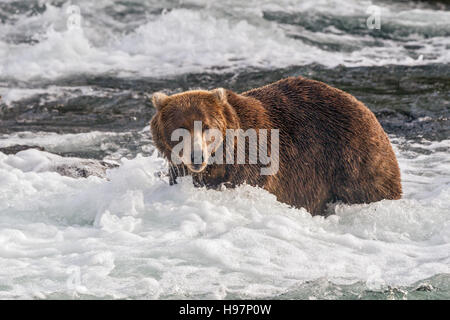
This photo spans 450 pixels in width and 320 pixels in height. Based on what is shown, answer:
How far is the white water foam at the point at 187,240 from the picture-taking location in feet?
18.3

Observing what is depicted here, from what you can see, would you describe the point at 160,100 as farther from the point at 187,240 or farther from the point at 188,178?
the point at 187,240

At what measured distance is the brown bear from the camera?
673 cm

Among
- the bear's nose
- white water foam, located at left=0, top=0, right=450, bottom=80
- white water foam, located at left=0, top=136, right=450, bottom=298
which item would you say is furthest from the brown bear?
white water foam, located at left=0, top=0, right=450, bottom=80

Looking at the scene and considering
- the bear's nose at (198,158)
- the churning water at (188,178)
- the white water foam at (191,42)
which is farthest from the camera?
the white water foam at (191,42)

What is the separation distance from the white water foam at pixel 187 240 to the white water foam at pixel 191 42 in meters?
6.22

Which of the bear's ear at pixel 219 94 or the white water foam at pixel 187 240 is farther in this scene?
the bear's ear at pixel 219 94

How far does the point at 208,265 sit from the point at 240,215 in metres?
0.95

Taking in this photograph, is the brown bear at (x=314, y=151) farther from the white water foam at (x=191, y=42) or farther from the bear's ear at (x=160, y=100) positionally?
the white water foam at (x=191, y=42)

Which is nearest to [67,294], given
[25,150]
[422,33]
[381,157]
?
[381,157]

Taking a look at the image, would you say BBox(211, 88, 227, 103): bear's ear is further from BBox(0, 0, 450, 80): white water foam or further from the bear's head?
BBox(0, 0, 450, 80): white water foam

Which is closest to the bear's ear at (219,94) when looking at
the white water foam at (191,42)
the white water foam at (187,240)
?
the white water foam at (187,240)

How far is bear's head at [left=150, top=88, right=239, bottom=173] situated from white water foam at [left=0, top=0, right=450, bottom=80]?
7.03 meters

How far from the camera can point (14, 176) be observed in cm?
776
